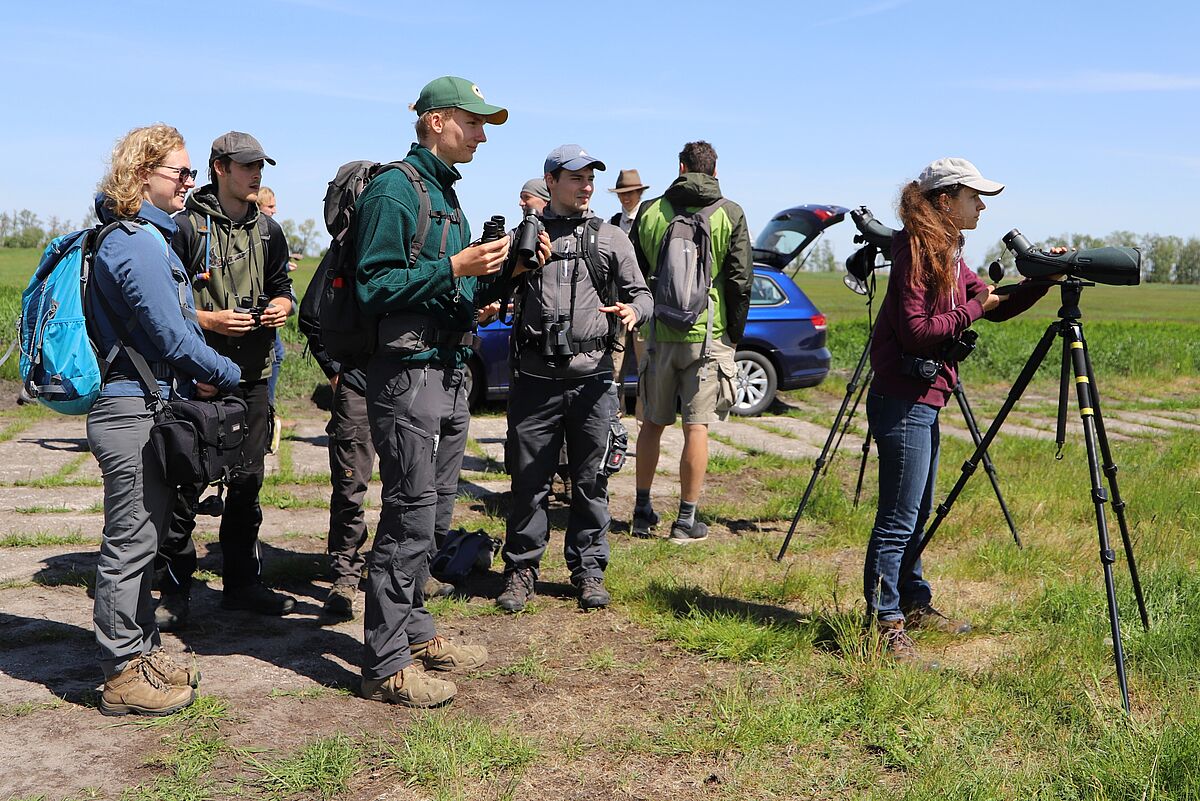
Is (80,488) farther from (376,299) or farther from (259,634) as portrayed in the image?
(376,299)

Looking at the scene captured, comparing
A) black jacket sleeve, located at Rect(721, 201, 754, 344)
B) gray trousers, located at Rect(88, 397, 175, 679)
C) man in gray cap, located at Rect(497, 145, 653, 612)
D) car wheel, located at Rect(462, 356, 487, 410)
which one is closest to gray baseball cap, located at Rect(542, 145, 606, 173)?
man in gray cap, located at Rect(497, 145, 653, 612)

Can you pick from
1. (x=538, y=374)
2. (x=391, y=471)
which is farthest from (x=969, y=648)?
(x=391, y=471)

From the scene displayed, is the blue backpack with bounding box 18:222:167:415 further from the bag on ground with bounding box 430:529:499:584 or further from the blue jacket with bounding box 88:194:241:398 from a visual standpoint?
the bag on ground with bounding box 430:529:499:584

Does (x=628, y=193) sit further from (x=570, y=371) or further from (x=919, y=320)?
(x=919, y=320)

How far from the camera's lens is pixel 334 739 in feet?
11.4

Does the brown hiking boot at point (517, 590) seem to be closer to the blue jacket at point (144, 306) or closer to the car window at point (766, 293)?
the blue jacket at point (144, 306)

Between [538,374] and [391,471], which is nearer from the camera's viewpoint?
[391,471]

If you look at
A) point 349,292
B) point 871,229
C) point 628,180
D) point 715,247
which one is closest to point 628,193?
point 628,180

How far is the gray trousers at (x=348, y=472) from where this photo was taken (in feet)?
16.9

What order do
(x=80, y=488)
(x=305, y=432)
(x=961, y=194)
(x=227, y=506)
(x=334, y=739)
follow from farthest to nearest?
(x=305, y=432) → (x=80, y=488) → (x=227, y=506) → (x=961, y=194) → (x=334, y=739)

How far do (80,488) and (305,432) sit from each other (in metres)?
2.77

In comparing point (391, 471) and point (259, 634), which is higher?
point (391, 471)

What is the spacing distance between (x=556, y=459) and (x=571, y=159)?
149 cm

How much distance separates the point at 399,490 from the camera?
12.6 ft
